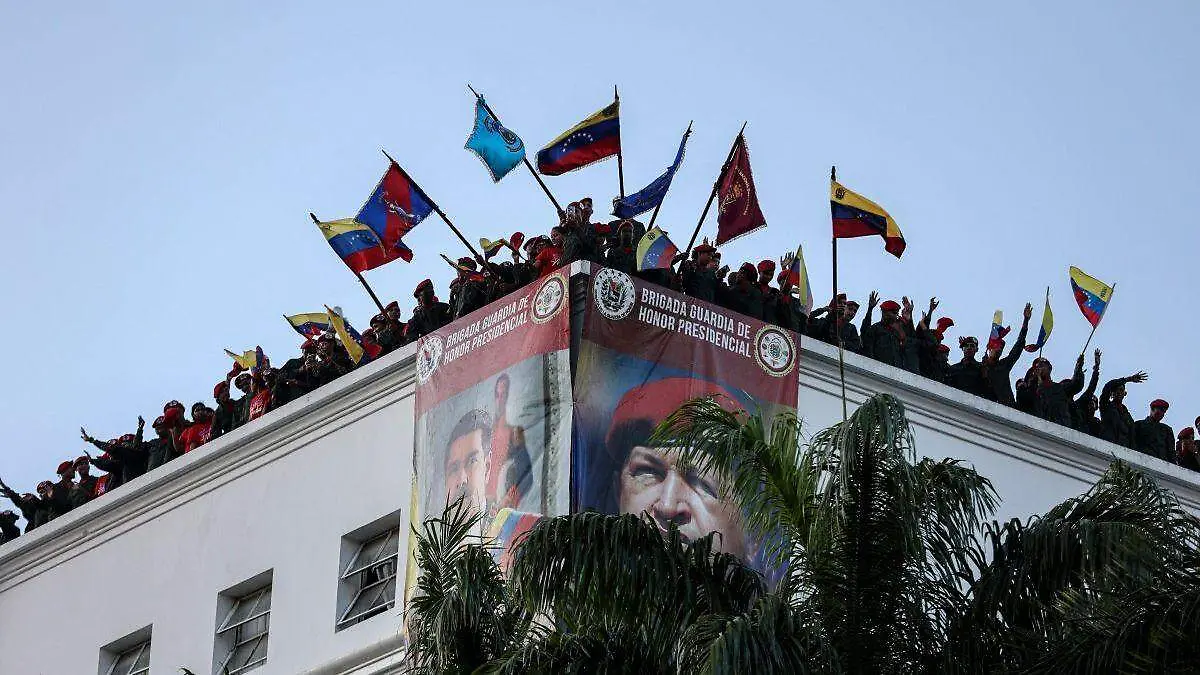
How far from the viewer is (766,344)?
32.6 metres

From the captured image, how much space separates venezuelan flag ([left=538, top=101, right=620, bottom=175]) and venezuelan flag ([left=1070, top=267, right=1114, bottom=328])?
7420mm

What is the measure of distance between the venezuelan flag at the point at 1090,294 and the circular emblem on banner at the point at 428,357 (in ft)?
31.7

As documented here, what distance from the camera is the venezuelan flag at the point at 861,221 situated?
3269 centimetres

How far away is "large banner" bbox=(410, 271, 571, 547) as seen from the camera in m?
30.9

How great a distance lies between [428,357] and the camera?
33.2m

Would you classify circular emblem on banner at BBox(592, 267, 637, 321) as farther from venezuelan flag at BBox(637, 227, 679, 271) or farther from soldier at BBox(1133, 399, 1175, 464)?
soldier at BBox(1133, 399, 1175, 464)

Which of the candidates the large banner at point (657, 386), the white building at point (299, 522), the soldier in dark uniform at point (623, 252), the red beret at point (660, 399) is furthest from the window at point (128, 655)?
the soldier in dark uniform at point (623, 252)

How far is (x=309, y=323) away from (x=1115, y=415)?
12.1 metres

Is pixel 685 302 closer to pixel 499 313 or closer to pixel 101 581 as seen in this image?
pixel 499 313

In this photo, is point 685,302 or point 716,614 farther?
point 685,302

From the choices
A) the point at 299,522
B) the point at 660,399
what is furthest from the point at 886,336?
the point at 299,522

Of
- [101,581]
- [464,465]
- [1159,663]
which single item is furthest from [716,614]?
[101,581]

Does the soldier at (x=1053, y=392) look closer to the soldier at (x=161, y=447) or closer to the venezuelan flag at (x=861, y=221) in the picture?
the venezuelan flag at (x=861, y=221)

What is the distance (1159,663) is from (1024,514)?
14563 mm
